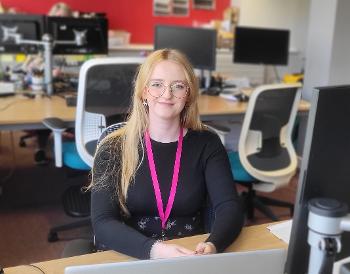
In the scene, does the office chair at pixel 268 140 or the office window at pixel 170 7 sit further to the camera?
the office window at pixel 170 7

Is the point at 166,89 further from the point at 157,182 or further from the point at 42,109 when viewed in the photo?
the point at 42,109

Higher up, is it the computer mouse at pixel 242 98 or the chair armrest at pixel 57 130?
the computer mouse at pixel 242 98

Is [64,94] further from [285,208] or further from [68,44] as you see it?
[285,208]

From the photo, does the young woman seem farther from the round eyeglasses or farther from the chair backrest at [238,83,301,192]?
the chair backrest at [238,83,301,192]

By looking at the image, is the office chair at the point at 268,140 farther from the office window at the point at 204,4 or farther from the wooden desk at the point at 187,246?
the office window at the point at 204,4

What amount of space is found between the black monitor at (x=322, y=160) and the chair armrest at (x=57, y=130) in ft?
6.42

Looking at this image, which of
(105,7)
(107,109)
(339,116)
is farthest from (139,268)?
(105,7)

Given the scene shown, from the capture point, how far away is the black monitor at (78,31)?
3.54 metres

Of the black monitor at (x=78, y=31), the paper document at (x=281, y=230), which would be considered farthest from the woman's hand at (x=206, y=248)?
the black monitor at (x=78, y=31)

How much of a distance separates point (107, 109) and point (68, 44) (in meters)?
1.25

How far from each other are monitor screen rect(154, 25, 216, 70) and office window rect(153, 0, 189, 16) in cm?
302

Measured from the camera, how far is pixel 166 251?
3.97 ft

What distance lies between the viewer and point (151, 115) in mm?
1520

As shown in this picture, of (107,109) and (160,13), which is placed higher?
(160,13)
